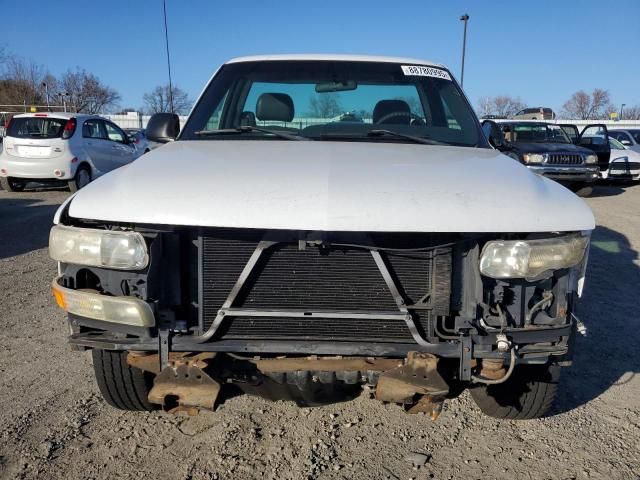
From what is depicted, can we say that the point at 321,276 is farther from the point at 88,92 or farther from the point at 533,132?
the point at 88,92

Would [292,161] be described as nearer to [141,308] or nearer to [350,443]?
[141,308]

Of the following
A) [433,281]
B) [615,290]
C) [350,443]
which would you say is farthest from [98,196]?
[615,290]

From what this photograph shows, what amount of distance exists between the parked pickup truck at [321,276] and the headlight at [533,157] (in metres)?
10.5

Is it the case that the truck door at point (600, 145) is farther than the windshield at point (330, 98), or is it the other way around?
the truck door at point (600, 145)

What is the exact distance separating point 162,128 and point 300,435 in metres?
2.06

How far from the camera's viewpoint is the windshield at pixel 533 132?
13.7 m

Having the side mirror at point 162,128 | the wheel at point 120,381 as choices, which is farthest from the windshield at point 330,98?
→ the wheel at point 120,381

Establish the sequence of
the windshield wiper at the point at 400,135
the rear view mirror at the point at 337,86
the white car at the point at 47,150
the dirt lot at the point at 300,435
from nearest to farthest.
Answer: the dirt lot at the point at 300,435 < the windshield wiper at the point at 400,135 < the rear view mirror at the point at 337,86 < the white car at the point at 47,150

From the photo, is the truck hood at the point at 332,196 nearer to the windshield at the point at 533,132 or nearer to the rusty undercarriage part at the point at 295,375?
the rusty undercarriage part at the point at 295,375

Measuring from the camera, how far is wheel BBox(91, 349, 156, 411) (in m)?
2.69

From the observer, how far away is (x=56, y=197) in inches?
464

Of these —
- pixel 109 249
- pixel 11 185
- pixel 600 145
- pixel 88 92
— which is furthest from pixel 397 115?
pixel 88 92

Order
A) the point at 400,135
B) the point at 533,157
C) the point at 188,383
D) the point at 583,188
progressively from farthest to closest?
1. the point at 583,188
2. the point at 533,157
3. the point at 400,135
4. the point at 188,383

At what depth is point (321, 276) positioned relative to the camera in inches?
91.7
